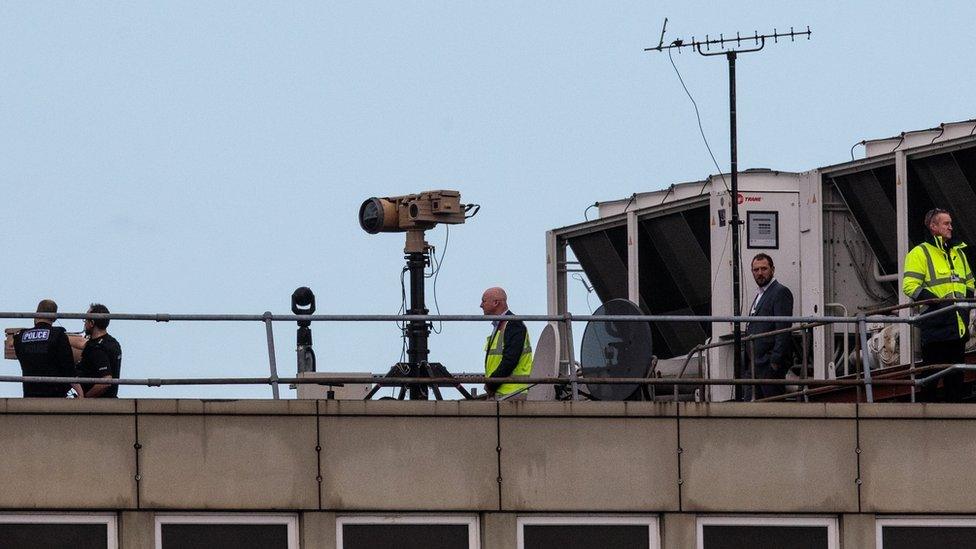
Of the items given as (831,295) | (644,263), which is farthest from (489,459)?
(644,263)

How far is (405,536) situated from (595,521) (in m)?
1.52

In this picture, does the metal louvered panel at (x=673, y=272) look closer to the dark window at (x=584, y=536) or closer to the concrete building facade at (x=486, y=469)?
the concrete building facade at (x=486, y=469)

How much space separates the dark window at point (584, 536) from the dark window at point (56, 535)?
10.9 ft

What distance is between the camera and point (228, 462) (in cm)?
1823

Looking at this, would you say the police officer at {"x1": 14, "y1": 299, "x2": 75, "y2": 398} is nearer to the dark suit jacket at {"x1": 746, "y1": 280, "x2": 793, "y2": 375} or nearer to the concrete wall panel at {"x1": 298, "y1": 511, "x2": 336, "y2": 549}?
the concrete wall panel at {"x1": 298, "y1": 511, "x2": 336, "y2": 549}

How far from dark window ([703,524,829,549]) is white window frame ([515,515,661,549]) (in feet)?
1.35

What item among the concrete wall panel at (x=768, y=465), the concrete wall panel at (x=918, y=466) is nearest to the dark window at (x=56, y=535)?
the concrete wall panel at (x=768, y=465)

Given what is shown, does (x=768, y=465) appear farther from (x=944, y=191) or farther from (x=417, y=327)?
(x=944, y=191)

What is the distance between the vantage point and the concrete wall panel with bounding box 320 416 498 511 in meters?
18.3

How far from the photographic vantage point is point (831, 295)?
24.8 metres

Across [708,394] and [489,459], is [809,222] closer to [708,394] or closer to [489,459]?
[708,394]

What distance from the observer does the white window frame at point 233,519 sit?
715 inches

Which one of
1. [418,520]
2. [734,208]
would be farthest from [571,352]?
[734,208]

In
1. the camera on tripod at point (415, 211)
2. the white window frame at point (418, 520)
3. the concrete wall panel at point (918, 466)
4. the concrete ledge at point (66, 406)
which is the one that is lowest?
the white window frame at point (418, 520)
